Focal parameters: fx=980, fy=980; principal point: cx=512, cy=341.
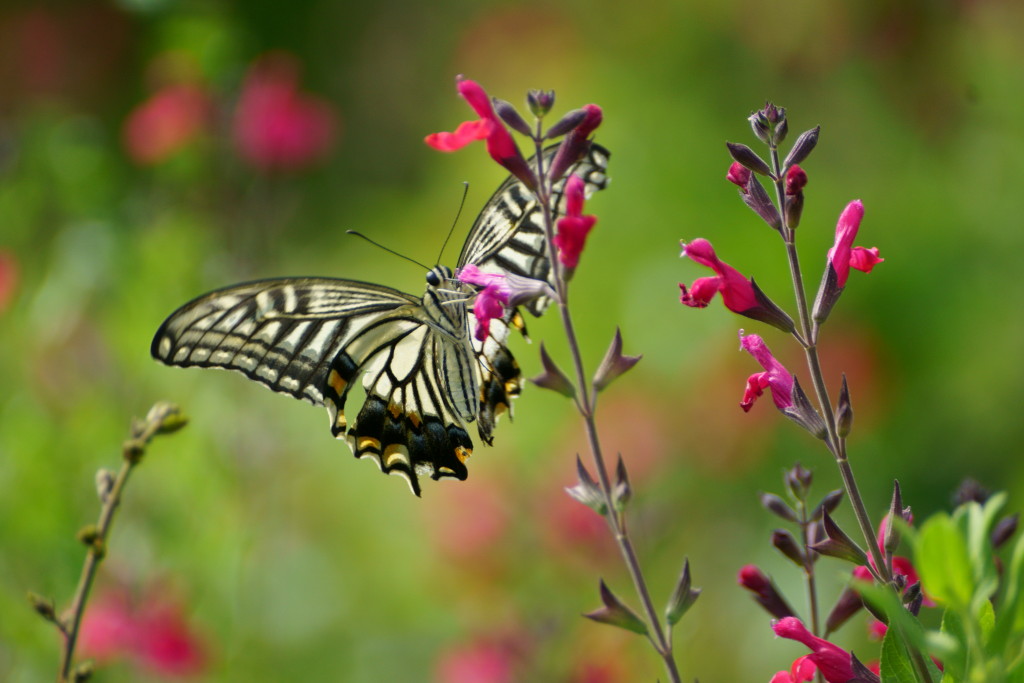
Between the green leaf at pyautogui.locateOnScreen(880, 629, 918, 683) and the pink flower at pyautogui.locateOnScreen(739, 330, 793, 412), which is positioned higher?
the pink flower at pyautogui.locateOnScreen(739, 330, 793, 412)

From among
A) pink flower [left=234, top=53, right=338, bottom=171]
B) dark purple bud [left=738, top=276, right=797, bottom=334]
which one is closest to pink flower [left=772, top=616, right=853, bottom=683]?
dark purple bud [left=738, top=276, right=797, bottom=334]

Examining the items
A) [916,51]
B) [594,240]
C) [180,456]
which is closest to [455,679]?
[180,456]

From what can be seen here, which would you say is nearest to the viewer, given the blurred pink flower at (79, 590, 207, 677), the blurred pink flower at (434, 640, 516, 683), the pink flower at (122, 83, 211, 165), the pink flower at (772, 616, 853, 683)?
the pink flower at (772, 616, 853, 683)

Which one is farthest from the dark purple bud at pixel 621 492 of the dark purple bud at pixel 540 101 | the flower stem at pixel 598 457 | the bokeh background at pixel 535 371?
the bokeh background at pixel 535 371

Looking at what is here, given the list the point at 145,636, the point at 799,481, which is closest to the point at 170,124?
the point at 145,636

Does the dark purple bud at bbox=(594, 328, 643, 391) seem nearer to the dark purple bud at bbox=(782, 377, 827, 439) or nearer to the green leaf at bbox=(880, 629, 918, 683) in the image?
the dark purple bud at bbox=(782, 377, 827, 439)
